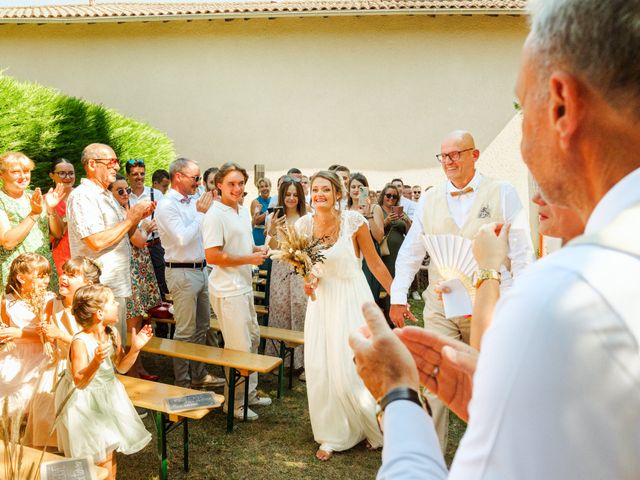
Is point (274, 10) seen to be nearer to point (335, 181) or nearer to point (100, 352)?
point (335, 181)

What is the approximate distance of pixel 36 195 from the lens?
15.6ft

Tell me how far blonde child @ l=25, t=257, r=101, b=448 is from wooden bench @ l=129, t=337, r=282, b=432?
50.1 inches

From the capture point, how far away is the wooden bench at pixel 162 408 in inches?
162

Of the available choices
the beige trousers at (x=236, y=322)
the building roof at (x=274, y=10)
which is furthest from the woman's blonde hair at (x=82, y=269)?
the building roof at (x=274, y=10)

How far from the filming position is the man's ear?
32.2 inches

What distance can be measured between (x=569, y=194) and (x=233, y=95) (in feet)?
53.4

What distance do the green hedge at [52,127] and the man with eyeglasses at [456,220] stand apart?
604 cm

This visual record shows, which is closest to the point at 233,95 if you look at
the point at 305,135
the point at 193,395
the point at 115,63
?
the point at 305,135

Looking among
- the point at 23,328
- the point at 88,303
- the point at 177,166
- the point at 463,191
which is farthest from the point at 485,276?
the point at 177,166

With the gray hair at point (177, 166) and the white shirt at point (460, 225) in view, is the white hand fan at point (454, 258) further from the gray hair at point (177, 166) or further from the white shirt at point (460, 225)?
the gray hair at point (177, 166)

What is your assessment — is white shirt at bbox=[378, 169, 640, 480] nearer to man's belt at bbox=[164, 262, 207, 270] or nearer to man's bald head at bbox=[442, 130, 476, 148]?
man's bald head at bbox=[442, 130, 476, 148]

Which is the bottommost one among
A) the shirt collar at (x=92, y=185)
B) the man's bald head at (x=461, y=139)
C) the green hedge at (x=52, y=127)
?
the shirt collar at (x=92, y=185)

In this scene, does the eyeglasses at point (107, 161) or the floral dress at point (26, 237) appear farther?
the eyeglasses at point (107, 161)

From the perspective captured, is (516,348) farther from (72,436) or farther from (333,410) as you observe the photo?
(333,410)
